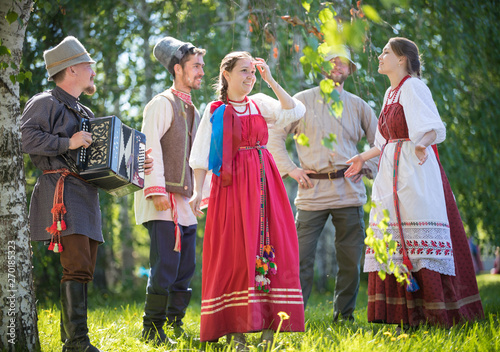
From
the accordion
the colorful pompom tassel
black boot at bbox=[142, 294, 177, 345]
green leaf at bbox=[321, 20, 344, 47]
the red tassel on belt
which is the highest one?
green leaf at bbox=[321, 20, 344, 47]

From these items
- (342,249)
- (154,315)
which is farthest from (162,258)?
(342,249)

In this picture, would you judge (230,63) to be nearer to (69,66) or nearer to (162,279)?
(69,66)

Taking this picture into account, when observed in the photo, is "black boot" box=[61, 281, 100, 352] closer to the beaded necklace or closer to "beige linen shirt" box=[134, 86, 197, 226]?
"beige linen shirt" box=[134, 86, 197, 226]

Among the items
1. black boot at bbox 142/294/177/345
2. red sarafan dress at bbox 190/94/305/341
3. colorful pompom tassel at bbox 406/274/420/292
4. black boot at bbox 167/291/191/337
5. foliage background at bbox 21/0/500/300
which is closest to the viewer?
red sarafan dress at bbox 190/94/305/341

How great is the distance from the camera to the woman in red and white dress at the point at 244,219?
3330 millimetres

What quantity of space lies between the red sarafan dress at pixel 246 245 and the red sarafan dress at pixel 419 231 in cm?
64

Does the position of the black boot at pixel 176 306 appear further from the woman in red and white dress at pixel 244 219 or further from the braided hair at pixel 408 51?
the braided hair at pixel 408 51

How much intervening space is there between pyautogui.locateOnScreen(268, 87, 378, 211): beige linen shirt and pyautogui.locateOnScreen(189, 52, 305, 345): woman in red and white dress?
31.2 inches

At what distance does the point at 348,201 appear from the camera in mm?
4430

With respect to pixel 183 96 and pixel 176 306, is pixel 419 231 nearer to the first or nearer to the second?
pixel 176 306

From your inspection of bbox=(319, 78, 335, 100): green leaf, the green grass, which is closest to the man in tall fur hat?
the green grass

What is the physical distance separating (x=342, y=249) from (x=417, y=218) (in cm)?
98

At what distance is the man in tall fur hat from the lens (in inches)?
151

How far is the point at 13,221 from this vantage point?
3033mm
